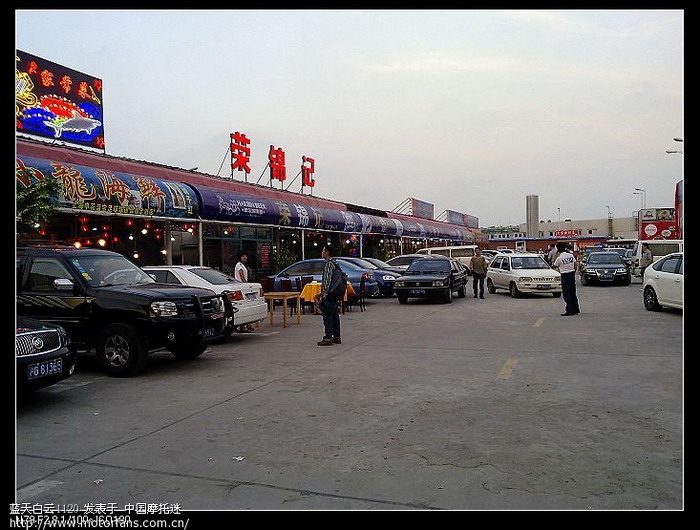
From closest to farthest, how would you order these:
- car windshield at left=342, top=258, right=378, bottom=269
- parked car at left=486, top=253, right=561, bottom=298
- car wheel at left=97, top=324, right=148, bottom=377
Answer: car wheel at left=97, top=324, right=148, bottom=377, parked car at left=486, top=253, right=561, bottom=298, car windshield at left=342, top=258, right=378, bottom=269

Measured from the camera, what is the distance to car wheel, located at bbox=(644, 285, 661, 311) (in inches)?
631

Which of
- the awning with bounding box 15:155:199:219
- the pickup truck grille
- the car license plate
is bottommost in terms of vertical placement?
the car license plate

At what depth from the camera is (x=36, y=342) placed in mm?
6840

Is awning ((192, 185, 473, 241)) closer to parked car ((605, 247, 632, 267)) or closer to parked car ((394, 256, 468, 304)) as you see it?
parked car ((394, 256, 468, 304))

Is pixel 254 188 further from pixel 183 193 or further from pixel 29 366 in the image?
pixel 29 366

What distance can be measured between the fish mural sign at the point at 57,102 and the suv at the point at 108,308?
32.9 ft

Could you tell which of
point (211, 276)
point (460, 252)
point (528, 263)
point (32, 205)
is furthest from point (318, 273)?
point (460, 252)

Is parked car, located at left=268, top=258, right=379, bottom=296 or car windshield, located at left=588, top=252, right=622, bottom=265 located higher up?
car windshield, located at left=588, top=252, right=622, bottom=265

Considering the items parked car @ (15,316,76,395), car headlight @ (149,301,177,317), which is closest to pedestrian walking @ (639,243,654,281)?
car headlight @ (149,301,177,317)

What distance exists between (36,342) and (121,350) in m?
2.07

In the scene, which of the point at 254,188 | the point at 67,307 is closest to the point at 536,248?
the point at 254,188

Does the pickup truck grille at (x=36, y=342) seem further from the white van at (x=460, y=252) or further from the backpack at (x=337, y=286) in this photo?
the white van at (x=460, y=252)

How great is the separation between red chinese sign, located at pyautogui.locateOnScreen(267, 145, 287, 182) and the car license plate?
23.9 meters
